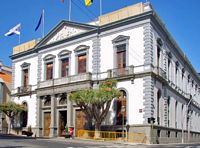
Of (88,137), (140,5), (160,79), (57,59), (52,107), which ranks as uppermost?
(140,5)

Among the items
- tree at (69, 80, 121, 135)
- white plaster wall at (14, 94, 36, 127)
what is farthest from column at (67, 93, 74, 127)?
white plaster wall at (14, 94, 36, 127)

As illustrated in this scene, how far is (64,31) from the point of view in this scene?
4488 cm

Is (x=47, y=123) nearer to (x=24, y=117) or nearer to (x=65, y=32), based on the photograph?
(x=24, y=117)

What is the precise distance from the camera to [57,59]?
45.0 meters

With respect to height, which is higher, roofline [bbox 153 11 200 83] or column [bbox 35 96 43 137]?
roofline [bbox 153 11 200 83]

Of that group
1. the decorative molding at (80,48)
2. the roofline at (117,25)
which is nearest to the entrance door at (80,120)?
the decorative molding at (80,48)

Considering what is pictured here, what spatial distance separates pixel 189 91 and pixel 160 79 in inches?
927

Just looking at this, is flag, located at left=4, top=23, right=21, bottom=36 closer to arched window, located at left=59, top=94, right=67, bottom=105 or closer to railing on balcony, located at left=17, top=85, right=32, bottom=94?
railing on balcony, located at left=17, top=85, right=32, bottom=94

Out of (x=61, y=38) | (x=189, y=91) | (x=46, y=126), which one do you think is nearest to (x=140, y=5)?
(x=61, y=38)

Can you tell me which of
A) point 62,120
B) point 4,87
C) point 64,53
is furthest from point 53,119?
point 4,87

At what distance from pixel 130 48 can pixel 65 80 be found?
944 cm

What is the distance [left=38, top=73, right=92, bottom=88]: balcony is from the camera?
40309mm

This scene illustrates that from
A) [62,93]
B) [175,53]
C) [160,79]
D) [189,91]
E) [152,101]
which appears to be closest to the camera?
[152,101]

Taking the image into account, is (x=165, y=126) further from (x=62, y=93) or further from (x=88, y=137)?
(x=62, y=93)
